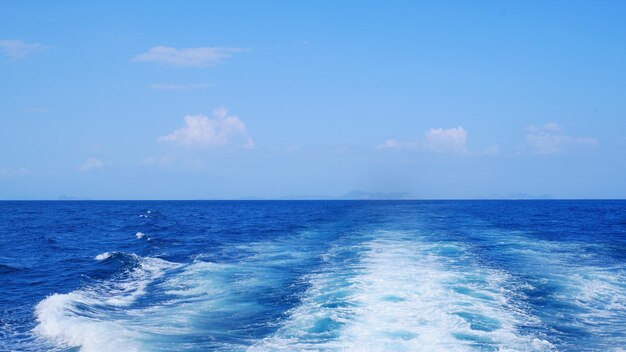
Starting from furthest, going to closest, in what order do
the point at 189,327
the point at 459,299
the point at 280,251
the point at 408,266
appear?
1. the point at 280,251
2. the point at 408,266
3. the point at 459,299
4. the point at 189,327

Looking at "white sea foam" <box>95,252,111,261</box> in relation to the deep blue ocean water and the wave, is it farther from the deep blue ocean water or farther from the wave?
the wave

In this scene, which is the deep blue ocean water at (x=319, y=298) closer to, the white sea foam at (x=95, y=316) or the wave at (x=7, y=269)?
the white sea foam at (x=95, y=316)

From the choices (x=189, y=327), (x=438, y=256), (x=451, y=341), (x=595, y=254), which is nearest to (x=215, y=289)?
(x=189, y=327)

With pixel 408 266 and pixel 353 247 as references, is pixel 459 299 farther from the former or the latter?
pixel 353 247

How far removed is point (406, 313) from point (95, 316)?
11.0 metres

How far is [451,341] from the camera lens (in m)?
13.9

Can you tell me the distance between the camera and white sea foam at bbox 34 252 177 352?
13898 millimetres

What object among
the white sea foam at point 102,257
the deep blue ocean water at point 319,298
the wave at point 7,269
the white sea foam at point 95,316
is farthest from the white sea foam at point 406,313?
the wave at point 7,269

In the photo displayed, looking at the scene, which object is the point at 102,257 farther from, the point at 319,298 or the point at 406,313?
the point at 406,313

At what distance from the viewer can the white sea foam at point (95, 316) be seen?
1390 cm

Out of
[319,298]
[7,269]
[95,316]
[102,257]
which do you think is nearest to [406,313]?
[319,298]

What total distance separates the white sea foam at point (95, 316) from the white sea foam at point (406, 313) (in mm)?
4349

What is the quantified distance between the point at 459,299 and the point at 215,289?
34.3ft

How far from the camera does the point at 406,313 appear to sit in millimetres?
16781
